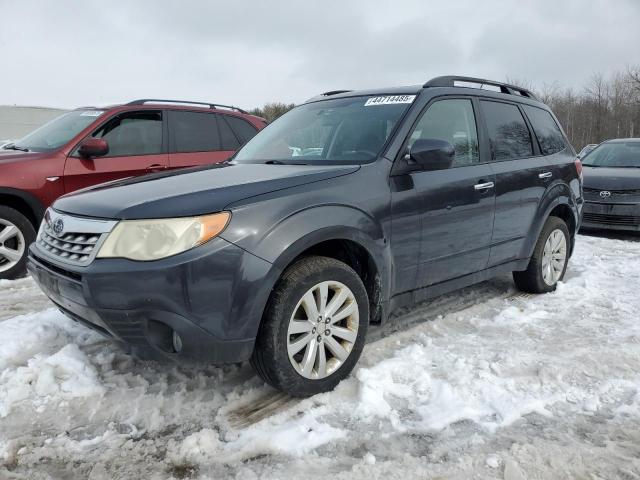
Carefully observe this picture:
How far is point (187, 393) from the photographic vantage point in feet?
9.14

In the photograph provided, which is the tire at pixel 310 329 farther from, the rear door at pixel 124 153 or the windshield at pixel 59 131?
the windshield at pixel 59 131

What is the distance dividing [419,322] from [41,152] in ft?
13.2

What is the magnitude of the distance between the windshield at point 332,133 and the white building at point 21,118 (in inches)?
1054

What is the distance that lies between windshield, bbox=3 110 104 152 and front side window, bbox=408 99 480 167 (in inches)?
147

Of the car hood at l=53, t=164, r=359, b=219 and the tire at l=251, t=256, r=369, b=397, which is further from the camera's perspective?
the tire at l=251, t=256, r=369, b=397

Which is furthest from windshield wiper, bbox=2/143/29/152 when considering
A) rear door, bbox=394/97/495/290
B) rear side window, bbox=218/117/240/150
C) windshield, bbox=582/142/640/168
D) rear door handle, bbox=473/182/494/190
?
windshield, bbox=582/142/640/168

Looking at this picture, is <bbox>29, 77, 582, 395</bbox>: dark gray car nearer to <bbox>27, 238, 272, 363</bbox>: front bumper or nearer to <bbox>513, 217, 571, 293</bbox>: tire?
<bbox>27, 238, 272, 363</bbox>: front bumper

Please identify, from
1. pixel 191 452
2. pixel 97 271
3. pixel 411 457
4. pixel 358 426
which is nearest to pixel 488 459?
pixel 411 457

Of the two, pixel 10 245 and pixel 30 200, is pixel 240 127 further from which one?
pixel 10 245

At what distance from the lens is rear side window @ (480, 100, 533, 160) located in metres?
3.96

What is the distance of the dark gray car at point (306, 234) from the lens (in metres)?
2.33

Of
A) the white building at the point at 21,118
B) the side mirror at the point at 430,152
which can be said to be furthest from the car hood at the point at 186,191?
the white building at the point at 21,118

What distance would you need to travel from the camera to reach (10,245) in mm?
4941

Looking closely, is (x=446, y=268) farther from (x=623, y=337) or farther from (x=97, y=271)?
(x=97, y=271)
